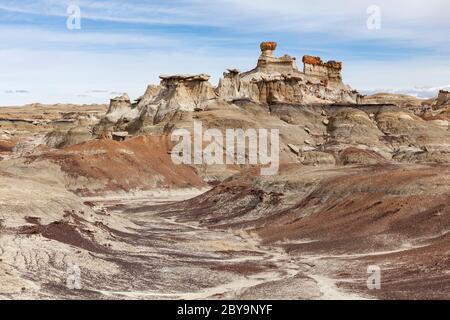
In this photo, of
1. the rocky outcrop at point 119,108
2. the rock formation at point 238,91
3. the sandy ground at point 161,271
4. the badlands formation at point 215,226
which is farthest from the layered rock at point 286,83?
the sandy ground at point 161,271

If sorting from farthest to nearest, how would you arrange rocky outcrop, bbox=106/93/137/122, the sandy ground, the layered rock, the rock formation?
the layered rock
rocky outcrop, bbox=106/93/137/122
the rock formation
the sandy ground

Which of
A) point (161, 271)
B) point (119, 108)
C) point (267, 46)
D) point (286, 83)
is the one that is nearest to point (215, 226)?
point (161, 271)

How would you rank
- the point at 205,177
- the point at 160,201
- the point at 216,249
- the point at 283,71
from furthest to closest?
the point at 283,71 < the point at 205,177 < the point at 160,201 < the point at 216,249

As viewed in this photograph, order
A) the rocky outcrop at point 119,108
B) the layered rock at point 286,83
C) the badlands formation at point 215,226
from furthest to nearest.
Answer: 1. the layered rock at point 286,83
2. the rocky outcrop at point 119,108
3. the badlands formation at point 215,226

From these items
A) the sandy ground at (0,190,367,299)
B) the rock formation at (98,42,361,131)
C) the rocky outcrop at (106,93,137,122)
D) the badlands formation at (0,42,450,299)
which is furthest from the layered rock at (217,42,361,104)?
the sandy ground at (0,190,367,299)

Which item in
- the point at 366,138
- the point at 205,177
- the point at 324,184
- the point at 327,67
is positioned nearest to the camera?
the point at 324,184

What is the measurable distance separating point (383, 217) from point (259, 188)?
19497mm

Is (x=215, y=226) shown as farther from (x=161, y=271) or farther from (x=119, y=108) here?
(x=119, y=108)

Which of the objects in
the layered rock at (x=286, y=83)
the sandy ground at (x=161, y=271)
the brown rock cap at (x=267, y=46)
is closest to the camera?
the sandy ground at (x=161, y=271)

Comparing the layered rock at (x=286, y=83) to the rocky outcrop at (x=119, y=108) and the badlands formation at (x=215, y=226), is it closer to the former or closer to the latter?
the rocky outcrop at (x=119, y=108)

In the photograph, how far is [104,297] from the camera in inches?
1058

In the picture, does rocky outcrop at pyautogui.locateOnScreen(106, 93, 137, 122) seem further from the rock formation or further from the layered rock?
the layered rock
